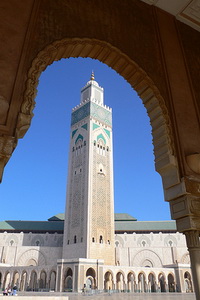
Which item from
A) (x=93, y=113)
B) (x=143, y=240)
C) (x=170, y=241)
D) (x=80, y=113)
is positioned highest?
(x=80, y=113)

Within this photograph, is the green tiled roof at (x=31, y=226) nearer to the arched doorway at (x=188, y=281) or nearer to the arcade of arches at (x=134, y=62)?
the arched doorway at (x=188, y=281)

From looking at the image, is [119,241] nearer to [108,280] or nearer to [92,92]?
[108,280]

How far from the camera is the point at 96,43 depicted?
93.4 inches

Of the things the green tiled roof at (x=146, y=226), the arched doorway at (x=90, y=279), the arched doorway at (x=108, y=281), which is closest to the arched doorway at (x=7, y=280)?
the arched doorway at (x=90, y=279)

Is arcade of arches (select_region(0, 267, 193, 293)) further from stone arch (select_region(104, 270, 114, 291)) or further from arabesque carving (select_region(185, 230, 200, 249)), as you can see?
arabesque carving (select_region(185, 230, 200, 249))

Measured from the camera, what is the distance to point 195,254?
1929 mm

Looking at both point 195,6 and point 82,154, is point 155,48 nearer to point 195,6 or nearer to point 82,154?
point 195,6

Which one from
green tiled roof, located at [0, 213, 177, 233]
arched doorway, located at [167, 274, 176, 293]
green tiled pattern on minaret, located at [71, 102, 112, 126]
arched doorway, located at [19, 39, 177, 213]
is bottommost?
arched doorway, located at [167, 274, 176, 293]

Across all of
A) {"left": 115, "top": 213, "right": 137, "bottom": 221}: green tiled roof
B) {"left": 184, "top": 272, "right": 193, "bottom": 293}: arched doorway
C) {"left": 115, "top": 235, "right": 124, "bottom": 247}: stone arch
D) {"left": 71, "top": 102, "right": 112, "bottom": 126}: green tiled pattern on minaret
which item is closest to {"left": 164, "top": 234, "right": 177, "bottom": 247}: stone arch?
{"left": 115, "top": 235, "right": 124, "bottom": 247}: stone arch

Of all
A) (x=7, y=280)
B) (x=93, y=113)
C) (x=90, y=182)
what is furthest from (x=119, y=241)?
(x=93, y=113)

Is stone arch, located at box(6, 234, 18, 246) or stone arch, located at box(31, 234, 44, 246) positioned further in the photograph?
stone arch, located at box(31, 234, 44, 246)

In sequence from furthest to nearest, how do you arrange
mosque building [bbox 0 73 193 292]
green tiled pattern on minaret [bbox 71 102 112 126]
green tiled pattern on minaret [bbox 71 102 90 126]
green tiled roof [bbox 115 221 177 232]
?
1. green tiled roof [bbox 115 221 177 232]
2. green tiled pattern on minaret [bbox 71 102 90 126]
3. green tiled pattern on minaret [bbox 71 102 112 126]
4. mosque building [bbox 0 73 193 292]

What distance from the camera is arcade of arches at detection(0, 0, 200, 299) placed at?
1.80 meters

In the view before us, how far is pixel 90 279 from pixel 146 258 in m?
8.07
